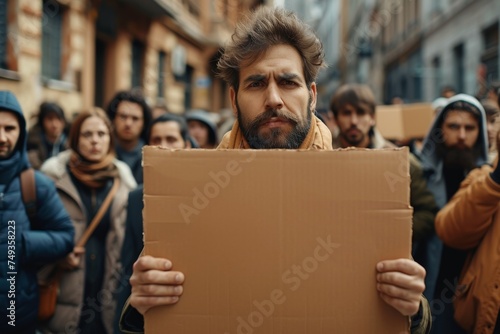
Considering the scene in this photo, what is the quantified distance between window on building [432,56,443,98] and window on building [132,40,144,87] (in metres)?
10.0

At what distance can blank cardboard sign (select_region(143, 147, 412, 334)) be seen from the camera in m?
1.43

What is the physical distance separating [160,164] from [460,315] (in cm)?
188

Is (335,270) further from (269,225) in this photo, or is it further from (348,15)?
(348,15)

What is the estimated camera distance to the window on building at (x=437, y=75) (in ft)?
59.8

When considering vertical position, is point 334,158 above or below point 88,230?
above

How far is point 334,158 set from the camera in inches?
56.6

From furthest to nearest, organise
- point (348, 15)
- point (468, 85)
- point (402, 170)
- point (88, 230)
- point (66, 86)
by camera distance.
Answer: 1. point (348, 15)
2. point (468, 85)
3. point (66, 86)
4. point (88, 230)
5. point (402, 170)

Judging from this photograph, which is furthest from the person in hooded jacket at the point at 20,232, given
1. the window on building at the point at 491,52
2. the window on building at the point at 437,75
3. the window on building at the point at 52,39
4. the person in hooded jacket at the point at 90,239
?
the window on building at the point at 437,75

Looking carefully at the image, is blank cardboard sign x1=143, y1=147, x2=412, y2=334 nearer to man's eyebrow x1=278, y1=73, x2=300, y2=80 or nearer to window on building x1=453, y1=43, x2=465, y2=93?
man's eyebrow x1=278, y1=73, x2=300, y2=80

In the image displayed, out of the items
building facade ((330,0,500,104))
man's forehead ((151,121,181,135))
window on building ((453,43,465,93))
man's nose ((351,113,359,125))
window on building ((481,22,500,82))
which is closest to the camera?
man's forehead ((151,121,181,135))

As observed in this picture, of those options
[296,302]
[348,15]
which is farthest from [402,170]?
[348,15]

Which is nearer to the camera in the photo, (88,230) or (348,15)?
(88,230)

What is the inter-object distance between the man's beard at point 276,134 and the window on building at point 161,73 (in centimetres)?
1384

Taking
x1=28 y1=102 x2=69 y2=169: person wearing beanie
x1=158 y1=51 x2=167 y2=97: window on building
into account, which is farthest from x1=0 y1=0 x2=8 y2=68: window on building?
x1=158 y1=51 x2=167 y2=97: window on building
